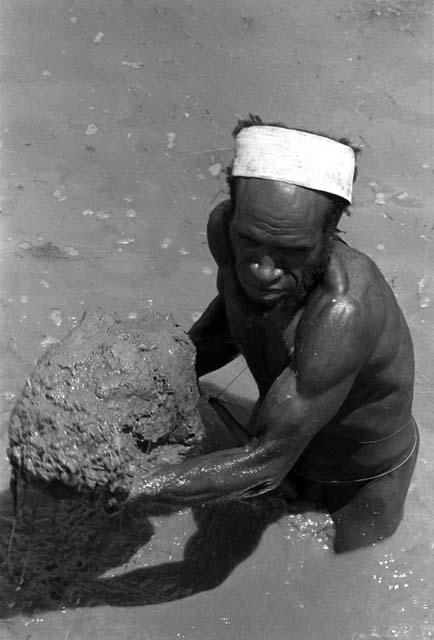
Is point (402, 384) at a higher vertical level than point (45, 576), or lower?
higher

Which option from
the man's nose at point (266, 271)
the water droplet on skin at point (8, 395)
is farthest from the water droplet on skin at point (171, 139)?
the man's nose at point (266, 271)

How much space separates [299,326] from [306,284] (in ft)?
0.52

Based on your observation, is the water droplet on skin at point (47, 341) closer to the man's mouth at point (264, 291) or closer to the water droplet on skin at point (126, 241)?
the water droplet on skin at point (126, 241)

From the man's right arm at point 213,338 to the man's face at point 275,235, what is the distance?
752mm

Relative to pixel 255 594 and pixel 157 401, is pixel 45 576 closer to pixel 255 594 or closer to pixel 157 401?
pixel 255 594

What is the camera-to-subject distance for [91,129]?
6.18m

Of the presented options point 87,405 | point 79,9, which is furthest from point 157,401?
point 79,9

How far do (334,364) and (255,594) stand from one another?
1382mm

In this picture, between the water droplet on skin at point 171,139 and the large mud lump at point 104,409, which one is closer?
the large mud lump at point 104,409

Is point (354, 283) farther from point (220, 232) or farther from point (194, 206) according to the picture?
point (194, 206)

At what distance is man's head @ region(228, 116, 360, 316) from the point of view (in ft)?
9.35

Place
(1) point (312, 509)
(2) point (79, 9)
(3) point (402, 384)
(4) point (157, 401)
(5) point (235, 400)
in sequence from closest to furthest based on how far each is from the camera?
1. (4) point (157, 401)
2. (3) point (402, 384)
3. (1) point (312, 509)
4. (5) point (235, 400)
5. (2) point (79, 9)

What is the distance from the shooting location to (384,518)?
406cm

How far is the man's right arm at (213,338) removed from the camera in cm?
382
